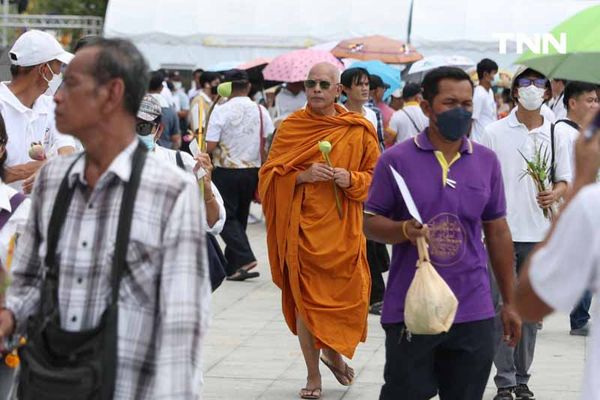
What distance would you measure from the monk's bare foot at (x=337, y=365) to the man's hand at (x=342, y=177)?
0.97 metres

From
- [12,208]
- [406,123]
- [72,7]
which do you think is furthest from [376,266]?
[72,7]

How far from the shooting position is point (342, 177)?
7957 millimetres

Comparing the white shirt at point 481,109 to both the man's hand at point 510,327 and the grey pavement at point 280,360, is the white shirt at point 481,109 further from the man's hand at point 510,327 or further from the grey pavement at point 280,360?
the man's hand at point 510,327

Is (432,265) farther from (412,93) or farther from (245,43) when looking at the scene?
(245,43)

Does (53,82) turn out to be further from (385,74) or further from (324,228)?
(385,74)

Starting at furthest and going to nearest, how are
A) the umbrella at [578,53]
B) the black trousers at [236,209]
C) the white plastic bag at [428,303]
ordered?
the black trousers at [236,209] < the umbrella at [578,53] < the white plastic bag at [428,303]

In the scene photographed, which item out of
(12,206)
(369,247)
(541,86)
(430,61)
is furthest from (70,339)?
(430,61)

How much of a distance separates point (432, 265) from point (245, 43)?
2419 centimetres

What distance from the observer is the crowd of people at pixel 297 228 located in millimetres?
3676

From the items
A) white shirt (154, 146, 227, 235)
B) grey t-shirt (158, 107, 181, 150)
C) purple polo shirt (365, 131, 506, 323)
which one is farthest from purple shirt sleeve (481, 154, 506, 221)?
grey t-shirt (158, 107, 181, 150)

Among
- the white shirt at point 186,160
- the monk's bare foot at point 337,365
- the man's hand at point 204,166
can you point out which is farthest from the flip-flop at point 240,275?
the man's hand at point 204,166

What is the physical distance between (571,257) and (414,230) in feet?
7.16

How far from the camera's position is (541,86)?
25.7ft

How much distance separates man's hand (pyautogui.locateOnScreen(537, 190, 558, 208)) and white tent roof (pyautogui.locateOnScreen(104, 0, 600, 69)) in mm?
20435
